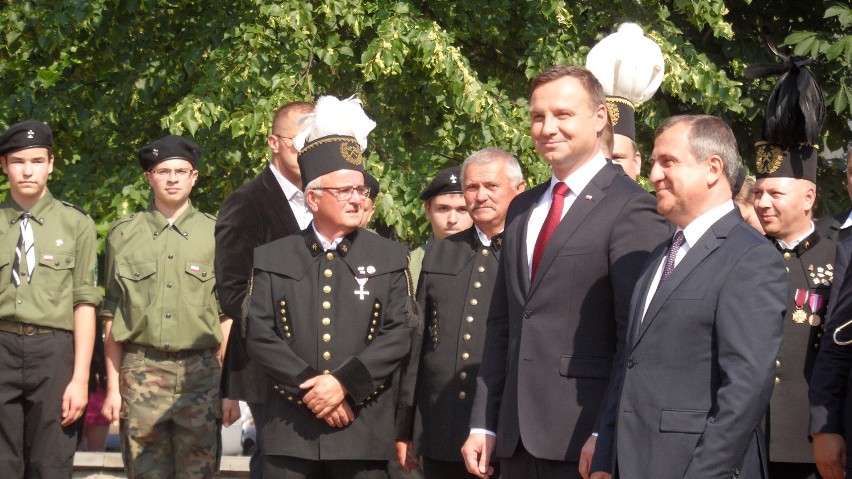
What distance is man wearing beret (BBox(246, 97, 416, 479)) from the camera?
602 centimetres

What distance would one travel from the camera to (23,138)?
8016 millimetres

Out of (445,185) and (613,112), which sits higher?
(613,112)

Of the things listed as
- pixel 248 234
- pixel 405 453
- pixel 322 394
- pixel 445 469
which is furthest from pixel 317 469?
pixel 248 234

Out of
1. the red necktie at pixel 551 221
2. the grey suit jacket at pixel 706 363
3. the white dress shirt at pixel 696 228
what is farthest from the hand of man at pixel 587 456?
the red necktie at pixel 551 221

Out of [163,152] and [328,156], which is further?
[163,152]

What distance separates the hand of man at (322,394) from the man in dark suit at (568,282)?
103cm

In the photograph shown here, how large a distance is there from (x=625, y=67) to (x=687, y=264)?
2.45 meters

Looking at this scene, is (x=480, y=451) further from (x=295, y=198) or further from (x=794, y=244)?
(x=295, y=198)

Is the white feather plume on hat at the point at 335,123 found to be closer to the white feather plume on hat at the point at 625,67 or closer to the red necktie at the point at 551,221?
the white feather plume on hat at the point at 625,67

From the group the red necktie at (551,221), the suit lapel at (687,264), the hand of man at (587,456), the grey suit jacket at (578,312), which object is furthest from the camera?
the red necktie at (551,221)

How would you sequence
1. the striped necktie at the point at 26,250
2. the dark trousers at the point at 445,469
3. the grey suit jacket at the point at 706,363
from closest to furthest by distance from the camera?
the grey suit jacket at the point at 706,363 < the dark trousers at the point at 445,469 < the striped necktie at the point at 26,250

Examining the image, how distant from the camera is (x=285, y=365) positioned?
601cm

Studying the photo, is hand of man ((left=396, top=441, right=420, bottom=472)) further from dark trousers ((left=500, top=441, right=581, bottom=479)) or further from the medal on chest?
the medal on chest

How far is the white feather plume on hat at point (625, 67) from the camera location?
6.80m
